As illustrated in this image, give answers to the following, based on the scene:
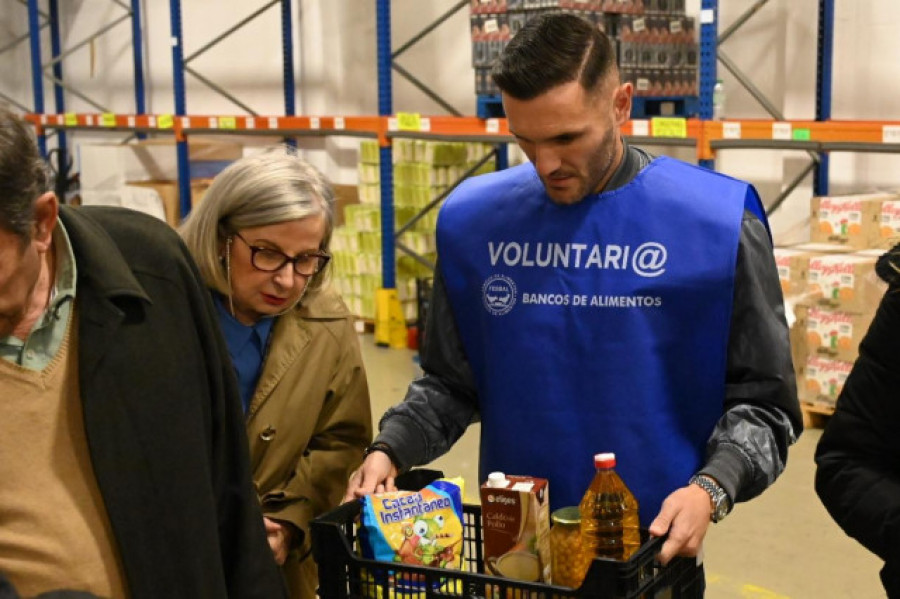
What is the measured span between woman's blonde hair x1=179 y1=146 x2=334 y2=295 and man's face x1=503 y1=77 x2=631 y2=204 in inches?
18.5

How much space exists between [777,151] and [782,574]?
3.57 metres

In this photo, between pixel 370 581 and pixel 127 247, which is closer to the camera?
pixel 127 247

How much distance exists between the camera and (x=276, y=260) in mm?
2328

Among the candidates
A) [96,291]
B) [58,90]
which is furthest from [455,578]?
[58,90]

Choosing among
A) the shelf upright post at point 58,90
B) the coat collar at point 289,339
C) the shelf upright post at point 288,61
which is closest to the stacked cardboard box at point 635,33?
the shelf upright post at point 288,61

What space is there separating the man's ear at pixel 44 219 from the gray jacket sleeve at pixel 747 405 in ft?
2.56

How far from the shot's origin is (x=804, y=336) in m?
5.75

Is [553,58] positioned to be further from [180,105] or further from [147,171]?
[147,171]

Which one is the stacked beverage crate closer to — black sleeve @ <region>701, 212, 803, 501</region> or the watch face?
black sleeve @ <region>701, 212, 803, 501</region>

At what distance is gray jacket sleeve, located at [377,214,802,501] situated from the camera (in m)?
1.97

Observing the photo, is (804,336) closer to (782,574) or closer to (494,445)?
(782,574)

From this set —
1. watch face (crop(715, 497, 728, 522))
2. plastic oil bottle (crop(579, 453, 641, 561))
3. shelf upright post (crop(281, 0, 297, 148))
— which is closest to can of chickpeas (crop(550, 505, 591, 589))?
plastic oil bottle (crop(579, 453, 641, 561))

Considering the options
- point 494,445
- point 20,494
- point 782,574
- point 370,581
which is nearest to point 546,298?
point 494,445

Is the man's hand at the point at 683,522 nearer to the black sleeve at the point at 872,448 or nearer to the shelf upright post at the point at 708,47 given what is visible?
the black sleeve at the point at 872,448
